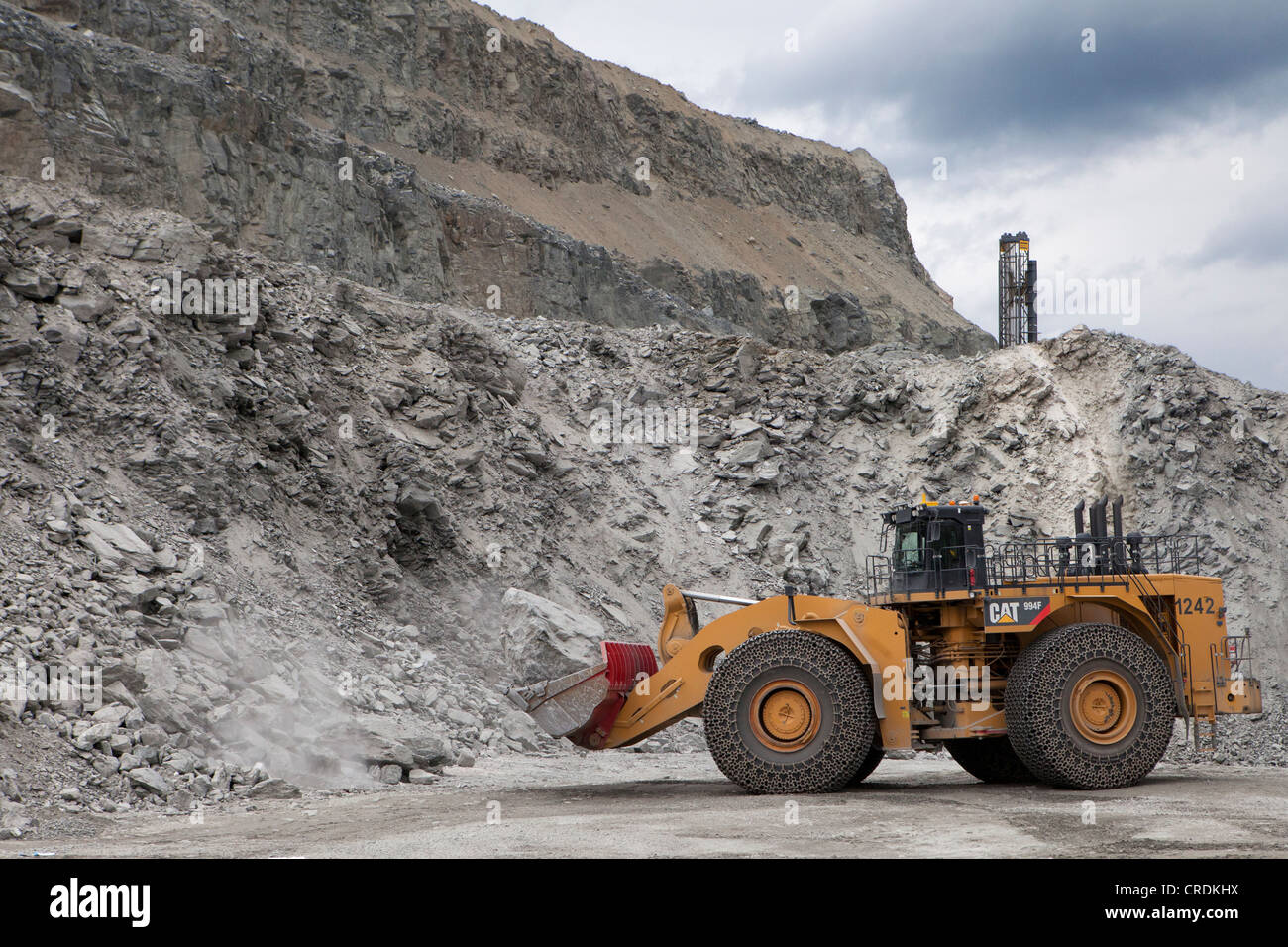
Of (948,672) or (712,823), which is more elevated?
(948,672)

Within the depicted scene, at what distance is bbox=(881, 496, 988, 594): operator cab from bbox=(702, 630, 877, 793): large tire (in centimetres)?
113

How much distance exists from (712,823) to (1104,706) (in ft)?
13.3

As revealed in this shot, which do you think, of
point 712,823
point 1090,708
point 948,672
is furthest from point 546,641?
point 1090,708

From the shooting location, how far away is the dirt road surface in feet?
25.8

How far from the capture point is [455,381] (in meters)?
22.0

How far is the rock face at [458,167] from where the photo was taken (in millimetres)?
24734

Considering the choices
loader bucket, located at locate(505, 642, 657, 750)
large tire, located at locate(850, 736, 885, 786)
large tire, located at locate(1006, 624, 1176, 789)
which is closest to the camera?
large tire, located at locate(1006, 624, 1176, 789)

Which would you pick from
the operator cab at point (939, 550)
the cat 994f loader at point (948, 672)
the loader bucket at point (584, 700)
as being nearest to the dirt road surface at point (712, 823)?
the cat 994f loader at point (948, 672)

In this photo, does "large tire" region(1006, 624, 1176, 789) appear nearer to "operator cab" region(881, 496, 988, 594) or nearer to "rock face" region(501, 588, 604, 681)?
"operator cab" region(881, 496, 988, 594)

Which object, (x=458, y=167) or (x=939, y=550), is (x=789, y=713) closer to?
(x=939, y=550)

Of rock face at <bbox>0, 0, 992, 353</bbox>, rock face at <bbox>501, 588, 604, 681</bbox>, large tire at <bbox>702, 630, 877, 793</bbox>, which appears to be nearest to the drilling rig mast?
rock face at <bbox>0, 0, 992, 353</bbox>

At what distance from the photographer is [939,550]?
11305 millimetres

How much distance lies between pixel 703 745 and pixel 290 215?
719 inches
